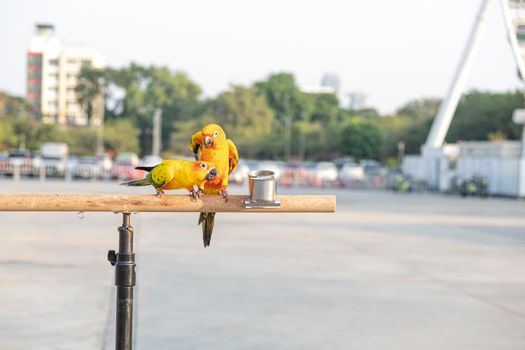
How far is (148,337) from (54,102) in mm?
180177

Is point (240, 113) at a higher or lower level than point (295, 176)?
higher

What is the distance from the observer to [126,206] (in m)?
5.20

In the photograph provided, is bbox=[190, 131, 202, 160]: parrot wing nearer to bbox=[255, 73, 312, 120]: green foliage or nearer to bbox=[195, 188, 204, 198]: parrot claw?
bbox=[195, 188, 204, 198]: parrot claw

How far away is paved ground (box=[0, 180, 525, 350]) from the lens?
8.82 meters

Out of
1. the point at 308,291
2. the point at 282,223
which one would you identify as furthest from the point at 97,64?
the point at 308,291

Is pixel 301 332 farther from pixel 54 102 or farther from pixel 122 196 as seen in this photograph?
pixel 54 102

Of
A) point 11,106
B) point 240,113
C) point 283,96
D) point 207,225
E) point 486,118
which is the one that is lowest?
point 207,225

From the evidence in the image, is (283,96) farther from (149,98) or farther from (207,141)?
(207,141)

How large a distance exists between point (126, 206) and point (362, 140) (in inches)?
3958

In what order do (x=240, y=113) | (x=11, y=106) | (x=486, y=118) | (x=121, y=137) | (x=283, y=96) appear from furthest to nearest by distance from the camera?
(x=283, y=96) < (x=11, y=106) < (x=240, y=113) < (x=121, y=137) < (x=486, y=118)

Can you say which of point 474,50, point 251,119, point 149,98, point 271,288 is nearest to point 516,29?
point 474,50

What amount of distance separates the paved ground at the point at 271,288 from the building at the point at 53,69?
161065 millimetres

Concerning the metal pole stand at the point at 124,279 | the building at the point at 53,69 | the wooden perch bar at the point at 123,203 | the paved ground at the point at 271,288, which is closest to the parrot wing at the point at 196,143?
the wooden perch bar at the point at 123,203

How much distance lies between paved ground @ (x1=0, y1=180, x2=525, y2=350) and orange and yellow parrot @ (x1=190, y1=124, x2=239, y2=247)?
127 inches
